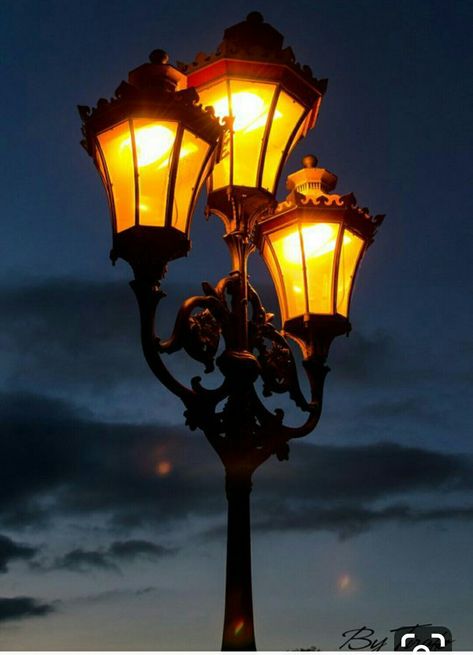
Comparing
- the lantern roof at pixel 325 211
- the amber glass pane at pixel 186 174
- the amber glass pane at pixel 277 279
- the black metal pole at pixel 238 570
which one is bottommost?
the black metal pole at pixel 238 570

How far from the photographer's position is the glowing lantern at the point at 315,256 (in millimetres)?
5652


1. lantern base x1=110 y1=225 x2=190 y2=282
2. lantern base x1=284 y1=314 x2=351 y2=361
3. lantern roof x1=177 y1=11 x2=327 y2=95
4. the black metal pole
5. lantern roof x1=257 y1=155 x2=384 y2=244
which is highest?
lantern roof x1=177 y1=11 x2=327 y2=95

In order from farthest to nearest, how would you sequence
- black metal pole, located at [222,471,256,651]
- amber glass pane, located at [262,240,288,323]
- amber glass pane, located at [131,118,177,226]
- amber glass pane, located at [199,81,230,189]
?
amber glass pane, located at [262,240,288,323], amber glass pane, located at [199,81,230,189], amber glass pane, located at [131,118,177,226], black metal pole, located at [222,471,256,651]

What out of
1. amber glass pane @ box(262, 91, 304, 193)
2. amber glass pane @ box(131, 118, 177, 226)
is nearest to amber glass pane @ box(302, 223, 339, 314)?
amber glass pane @ box(262, 91, 304, 193)

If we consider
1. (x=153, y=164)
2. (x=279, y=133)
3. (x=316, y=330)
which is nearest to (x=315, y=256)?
(x=316, y=330)

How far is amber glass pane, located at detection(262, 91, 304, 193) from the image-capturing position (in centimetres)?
530

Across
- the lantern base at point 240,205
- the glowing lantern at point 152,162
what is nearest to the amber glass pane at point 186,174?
the glowing lantern at point 152,162

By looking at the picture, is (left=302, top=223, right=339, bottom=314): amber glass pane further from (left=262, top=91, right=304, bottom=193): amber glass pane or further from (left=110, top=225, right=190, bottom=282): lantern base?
(left=110, top=225, right=190, bottom=282): lantern base

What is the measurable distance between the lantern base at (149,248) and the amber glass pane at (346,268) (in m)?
1.39

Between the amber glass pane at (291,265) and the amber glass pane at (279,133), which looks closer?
the amber glass pane at (279,133)

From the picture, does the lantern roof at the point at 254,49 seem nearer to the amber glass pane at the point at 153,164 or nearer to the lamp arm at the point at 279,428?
the amber glass pane at the point at 153,164

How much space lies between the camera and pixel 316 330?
571cm

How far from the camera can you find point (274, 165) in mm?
5379

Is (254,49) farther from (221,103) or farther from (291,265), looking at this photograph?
(291,265)
